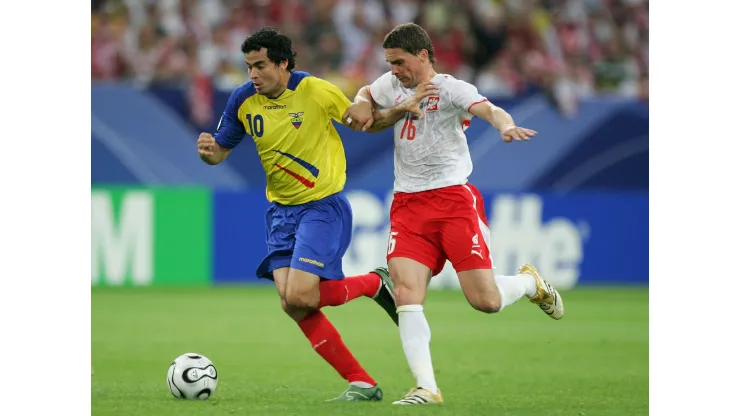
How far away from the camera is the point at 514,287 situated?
23.9 ft

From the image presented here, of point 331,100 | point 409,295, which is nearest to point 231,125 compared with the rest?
point 331,100

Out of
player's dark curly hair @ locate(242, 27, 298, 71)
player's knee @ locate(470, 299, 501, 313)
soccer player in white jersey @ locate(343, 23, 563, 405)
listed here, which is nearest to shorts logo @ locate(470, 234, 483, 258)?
soccer player in white jersey @ locate(343, 23, 563, 405)

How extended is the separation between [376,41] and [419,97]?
11.0m

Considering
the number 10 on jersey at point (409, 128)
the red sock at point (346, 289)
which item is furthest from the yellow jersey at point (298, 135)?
the red sock at point (346, 289)

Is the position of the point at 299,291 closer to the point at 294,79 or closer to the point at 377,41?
the point at 294,79

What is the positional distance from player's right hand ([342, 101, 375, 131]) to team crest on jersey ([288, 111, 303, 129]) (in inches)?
14.1

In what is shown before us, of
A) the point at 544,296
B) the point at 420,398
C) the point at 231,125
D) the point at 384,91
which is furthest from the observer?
the point at 544,296

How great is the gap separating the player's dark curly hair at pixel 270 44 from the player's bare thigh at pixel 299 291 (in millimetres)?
1378

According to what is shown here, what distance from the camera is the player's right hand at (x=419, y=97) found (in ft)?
22.1

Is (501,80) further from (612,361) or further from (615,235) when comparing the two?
(612,361)

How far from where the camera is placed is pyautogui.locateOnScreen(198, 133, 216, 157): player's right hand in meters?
7.12

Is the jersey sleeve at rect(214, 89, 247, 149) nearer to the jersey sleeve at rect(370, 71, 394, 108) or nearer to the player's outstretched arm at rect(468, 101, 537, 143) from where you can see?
the jersey sleeve at rect(370, 71, 394, 108)

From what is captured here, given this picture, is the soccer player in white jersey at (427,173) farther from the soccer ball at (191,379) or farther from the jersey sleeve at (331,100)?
the soccer ball at (191,379)

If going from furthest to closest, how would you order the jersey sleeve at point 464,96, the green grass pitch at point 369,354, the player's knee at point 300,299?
1. the player's knee at point 300,299
2. the jersey sleeve at point 464,96
3. the green grass pitch at point 369,354
